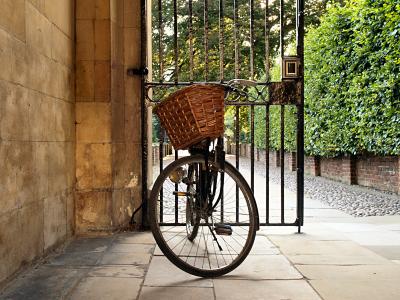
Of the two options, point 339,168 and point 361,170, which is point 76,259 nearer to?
point 361,170

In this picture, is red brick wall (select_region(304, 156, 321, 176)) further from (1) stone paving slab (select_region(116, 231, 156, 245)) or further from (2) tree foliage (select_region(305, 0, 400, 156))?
(1) stone paving slab (select_region(116, 231, 156, 245))

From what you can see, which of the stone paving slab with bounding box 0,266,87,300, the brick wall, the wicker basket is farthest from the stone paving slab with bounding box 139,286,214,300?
the brick wall

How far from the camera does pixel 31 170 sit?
3.21 metres

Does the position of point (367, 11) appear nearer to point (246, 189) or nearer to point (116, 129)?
point (116, 129)

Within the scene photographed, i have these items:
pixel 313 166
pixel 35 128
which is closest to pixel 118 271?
pixel 35 128

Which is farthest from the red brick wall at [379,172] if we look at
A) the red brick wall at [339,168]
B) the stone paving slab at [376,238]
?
the stone paving slab at [376,238]

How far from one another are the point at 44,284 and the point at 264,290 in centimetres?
134

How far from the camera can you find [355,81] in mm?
9516

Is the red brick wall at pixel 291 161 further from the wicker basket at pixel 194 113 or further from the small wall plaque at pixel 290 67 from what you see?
the wicker basket at pixel 194 113

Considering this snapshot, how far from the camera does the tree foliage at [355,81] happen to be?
810 centimetres

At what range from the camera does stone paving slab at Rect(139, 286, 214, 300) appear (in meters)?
2.71

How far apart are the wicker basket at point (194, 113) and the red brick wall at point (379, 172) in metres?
6.68

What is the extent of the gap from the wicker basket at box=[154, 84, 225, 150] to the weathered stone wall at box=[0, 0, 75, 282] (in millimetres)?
910

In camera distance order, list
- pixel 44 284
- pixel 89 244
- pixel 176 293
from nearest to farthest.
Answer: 1. pixel 176 293
2. pixel 44 284
3. pixel 89 244
